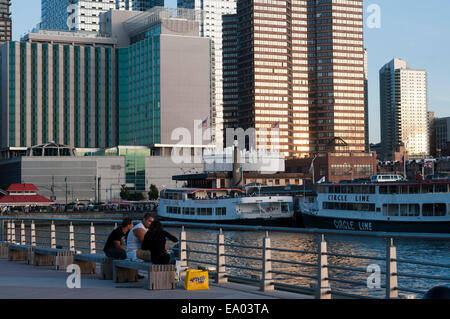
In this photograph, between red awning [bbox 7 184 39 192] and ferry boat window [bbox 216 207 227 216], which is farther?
red awning [bbox 7 184 39 192]

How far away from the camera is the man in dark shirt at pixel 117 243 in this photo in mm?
18453

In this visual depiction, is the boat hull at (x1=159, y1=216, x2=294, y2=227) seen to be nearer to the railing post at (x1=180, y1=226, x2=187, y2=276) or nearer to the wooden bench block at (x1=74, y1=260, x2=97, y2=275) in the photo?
the wooden bench block at (x1=74, y1=260, x2=97, y2=275)

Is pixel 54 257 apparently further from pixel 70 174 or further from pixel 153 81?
pixel 153 81

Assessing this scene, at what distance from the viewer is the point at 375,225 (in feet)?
253

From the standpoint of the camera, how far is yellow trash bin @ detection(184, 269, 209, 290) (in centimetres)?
1592

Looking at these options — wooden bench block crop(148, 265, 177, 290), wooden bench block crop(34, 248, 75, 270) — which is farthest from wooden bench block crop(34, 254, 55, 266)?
wooden bench block crop(148, 265, 177, 290)

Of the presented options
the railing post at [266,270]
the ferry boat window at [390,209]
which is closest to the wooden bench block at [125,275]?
the railing post at [266,270]

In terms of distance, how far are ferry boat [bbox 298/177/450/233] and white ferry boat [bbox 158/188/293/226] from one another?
7.59 metres

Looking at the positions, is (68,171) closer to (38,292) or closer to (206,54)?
(206,54)

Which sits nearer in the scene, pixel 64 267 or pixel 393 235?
pixel 393 235

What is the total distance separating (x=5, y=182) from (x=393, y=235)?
184 metres

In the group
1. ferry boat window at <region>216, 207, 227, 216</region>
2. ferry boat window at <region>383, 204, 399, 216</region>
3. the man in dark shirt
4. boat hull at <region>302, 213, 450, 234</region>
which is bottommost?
boat hull at <region>302, 213, 450, 234</region>

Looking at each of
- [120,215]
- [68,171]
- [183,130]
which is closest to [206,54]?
[183,130]

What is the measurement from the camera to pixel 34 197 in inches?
5128
